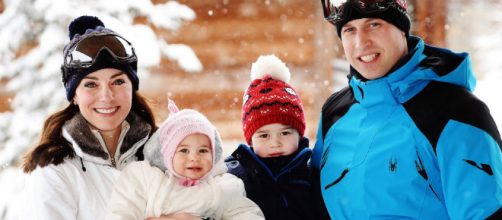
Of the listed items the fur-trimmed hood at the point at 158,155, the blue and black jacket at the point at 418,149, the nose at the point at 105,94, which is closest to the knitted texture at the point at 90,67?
the nose at the point at 105,94

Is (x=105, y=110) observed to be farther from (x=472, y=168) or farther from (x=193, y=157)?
(x=472, y=168)

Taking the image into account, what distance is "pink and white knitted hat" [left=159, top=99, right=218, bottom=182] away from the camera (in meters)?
3.05

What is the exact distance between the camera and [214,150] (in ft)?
10.3

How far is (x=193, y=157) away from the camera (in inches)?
120

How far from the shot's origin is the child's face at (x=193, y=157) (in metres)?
3.04

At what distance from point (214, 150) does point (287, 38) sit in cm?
454

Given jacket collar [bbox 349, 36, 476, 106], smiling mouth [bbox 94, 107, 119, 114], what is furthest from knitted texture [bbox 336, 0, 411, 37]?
smiling mouth [bbox 94, 107, 119, 114]

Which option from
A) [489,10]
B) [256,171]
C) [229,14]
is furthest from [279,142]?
[489,10]

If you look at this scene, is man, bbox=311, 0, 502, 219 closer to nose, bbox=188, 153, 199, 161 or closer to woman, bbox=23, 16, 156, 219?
nose, bbox=188, 153, 199, 161

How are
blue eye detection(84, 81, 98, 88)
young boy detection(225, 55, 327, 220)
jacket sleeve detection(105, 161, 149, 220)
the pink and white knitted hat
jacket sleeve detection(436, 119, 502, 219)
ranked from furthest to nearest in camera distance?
young boy detection(225, 55, 327, 220)
blue eye detection(84, 81, 98, 88)
the pink and white knitted hat
jacket sleeve detection(105, 161, 149, 220)
jacket sleeve detection(436, 119, 502, 219)

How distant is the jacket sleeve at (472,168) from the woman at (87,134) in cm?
147

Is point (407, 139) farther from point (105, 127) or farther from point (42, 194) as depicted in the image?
point (42, 194)

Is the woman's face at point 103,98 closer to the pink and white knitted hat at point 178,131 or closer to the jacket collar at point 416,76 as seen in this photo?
the pink and white knitted hat at point 178,131

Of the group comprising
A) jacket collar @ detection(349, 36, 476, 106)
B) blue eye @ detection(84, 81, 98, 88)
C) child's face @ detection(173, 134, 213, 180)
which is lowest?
child's face @ detection(173, 134, 213, 180)
